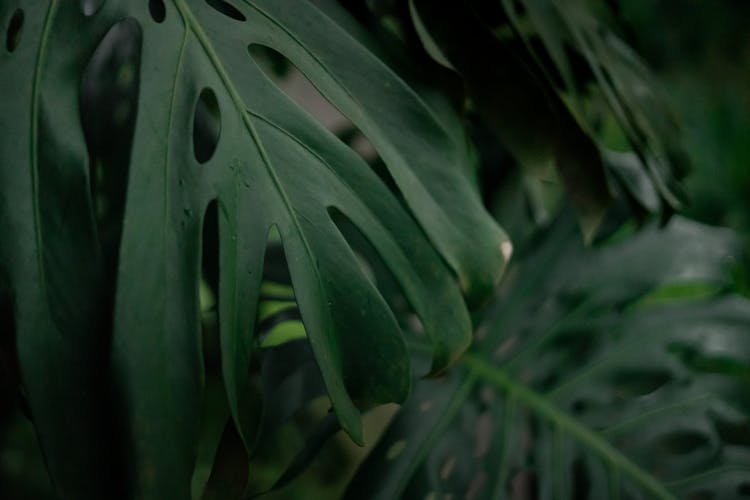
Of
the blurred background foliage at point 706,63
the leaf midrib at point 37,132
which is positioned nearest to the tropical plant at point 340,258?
the leaf midrib at point 37,132

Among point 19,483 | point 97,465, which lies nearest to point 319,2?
point 97,465

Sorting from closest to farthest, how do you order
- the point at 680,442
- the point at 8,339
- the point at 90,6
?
the point at 8,339 < the point at 90,6 < the point at 680,442

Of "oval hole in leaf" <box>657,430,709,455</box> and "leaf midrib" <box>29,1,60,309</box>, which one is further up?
"leaf midrib" <box>29,1,60,309</box>

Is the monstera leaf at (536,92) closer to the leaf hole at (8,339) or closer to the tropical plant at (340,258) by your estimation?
the tropical plant at (340,258)

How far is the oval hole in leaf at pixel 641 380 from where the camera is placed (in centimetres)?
77

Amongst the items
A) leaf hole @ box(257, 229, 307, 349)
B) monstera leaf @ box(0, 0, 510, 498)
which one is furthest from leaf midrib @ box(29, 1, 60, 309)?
leaf hole @ box(257, 229, 307, 349)

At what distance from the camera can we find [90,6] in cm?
55

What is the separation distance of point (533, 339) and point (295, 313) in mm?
288

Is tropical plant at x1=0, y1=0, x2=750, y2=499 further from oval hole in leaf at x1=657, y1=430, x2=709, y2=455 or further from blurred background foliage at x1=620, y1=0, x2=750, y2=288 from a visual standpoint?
blurred background foliage at x1=620, y1=0, x2=750, y2=288

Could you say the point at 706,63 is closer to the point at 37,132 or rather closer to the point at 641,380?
the point at 641,380

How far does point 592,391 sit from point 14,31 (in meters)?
0.63

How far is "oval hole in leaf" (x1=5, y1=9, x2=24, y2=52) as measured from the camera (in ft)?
1.56

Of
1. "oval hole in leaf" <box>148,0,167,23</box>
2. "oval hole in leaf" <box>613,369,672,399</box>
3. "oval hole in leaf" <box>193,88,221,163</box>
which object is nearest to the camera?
"oval hole in leaf" <box>148,0,167,23</box>

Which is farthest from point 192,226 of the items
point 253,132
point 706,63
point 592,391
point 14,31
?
point 706,63
